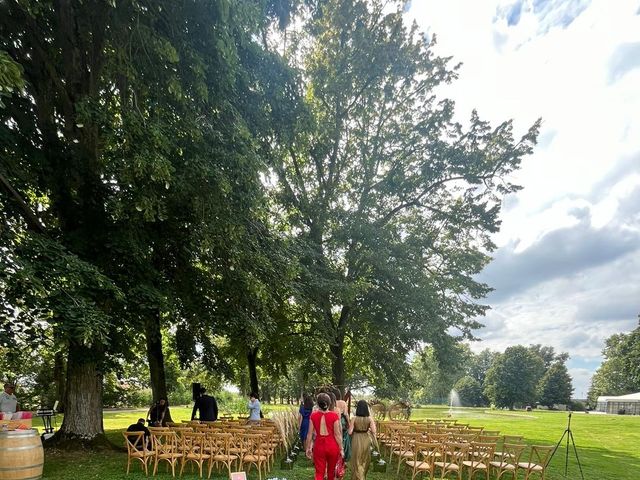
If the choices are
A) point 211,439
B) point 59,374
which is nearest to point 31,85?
point 211,439

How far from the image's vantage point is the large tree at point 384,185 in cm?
1942

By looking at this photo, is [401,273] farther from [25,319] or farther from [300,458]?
[25,319]

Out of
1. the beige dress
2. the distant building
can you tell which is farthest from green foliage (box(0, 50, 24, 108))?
the distant building

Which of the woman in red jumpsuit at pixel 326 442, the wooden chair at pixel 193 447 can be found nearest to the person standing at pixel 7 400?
the wooden chair at pixel 193 447

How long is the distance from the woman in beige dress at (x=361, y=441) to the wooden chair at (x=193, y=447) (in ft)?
10.6

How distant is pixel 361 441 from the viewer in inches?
316

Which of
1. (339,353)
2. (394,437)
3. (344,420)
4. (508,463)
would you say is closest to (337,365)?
(339,353)

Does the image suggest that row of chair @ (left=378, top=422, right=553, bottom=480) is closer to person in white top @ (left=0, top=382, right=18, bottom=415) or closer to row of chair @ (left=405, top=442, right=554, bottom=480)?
row of chair @ (left=405, top=442, right=554, bottom=480)

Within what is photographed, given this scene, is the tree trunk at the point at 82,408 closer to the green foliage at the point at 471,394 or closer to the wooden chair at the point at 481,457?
the wooden chair at the point at 481,457

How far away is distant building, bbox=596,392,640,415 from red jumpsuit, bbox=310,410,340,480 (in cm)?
7285

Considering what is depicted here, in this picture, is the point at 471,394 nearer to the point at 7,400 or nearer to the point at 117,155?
the point at 7,400

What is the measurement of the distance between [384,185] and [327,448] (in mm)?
14881

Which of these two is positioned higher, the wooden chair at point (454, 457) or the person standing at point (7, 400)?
the person standing at point (7, 400)

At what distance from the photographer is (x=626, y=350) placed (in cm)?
5600
